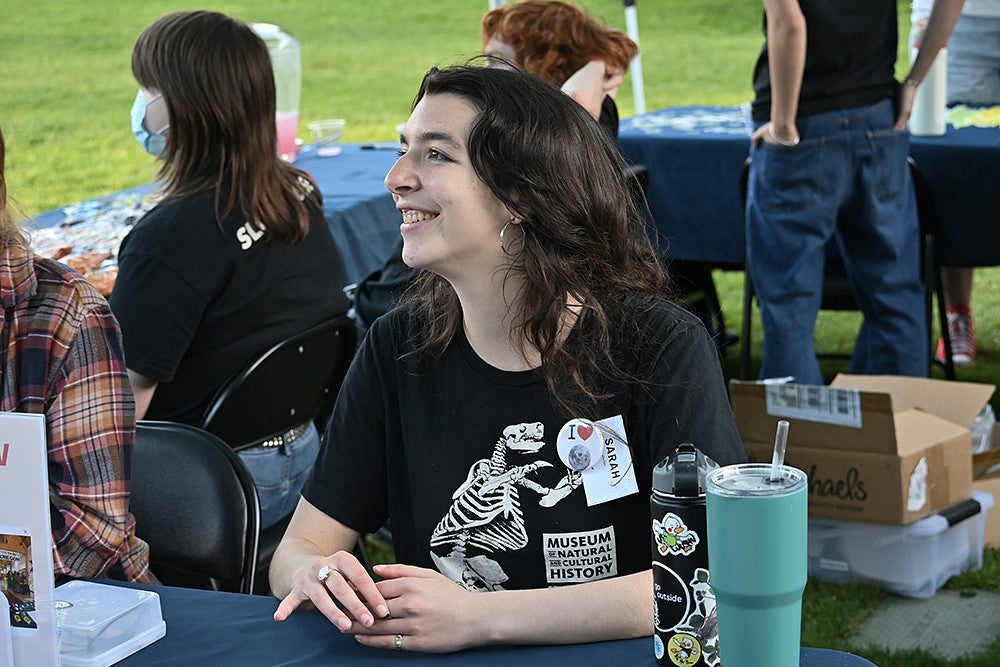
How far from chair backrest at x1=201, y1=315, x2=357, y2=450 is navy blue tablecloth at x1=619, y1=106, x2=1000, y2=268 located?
5.27 feet

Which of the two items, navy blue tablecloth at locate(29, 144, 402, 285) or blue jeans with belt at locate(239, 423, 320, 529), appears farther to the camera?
navy blue tablecloth at locate(29, 144, 402, 285)

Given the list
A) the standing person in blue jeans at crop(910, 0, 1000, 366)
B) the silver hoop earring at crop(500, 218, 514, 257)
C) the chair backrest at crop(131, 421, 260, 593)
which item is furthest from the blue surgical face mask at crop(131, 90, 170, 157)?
the standing person in blue jeans at crop(910, 0, 1000, 366)

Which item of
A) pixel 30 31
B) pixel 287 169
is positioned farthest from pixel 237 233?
pixel 30 31

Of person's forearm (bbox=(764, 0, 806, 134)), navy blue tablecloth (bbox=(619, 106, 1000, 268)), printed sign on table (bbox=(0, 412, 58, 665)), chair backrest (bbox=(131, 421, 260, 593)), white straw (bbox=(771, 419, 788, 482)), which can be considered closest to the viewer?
white straw (bbox=(771, 419, 788, 482))

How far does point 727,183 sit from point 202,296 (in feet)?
6.58

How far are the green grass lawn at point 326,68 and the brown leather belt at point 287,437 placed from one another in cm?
241

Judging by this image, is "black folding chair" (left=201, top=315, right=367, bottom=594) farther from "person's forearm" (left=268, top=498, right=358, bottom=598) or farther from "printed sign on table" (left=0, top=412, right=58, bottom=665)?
"printed sign on table" (left=0, top=412, right=58, bottom=665)

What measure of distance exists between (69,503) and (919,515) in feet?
5.88

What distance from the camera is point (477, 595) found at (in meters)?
1.22

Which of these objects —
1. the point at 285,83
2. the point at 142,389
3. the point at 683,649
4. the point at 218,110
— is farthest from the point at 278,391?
the point at 285,83

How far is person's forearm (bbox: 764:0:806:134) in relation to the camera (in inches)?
118

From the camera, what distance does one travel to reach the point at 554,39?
332 cm

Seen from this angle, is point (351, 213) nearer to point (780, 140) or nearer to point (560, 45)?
point (560, 45)

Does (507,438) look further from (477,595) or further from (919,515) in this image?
(919,515)
